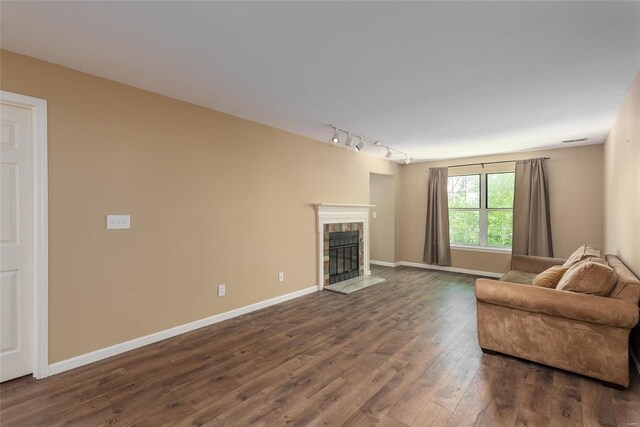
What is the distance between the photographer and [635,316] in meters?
2.13

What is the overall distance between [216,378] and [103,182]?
194 centimetres

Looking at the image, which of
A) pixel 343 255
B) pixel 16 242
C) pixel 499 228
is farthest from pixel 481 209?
pixel 16 242

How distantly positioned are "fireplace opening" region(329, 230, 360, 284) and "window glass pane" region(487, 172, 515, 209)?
2740 millimetres

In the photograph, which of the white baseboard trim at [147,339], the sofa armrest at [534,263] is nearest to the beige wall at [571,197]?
the sofa armrest at [534,263]

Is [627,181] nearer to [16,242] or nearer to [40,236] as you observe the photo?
[40,236]

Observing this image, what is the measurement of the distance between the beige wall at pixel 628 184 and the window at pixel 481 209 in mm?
2049

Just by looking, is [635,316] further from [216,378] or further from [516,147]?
[516,147]

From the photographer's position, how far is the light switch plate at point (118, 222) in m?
2.72

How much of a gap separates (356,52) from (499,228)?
5099mm

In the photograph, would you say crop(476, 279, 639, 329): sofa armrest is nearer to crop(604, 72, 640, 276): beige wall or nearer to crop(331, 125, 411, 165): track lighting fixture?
crop(604, 72, 640, 276): beige wall

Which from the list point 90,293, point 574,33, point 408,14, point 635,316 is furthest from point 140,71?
point 635,316

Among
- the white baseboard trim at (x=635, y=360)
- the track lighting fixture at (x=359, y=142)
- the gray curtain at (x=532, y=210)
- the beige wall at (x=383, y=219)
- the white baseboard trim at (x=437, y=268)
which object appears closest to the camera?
the white baseboard trim at (x=635, y=360)

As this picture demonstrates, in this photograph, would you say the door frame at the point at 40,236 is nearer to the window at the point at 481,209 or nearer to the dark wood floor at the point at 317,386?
the dark wood floor at the point at 317,386

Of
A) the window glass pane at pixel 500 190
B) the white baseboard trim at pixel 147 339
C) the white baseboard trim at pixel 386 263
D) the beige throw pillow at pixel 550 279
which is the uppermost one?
the window glass pane at pixel 500 190
